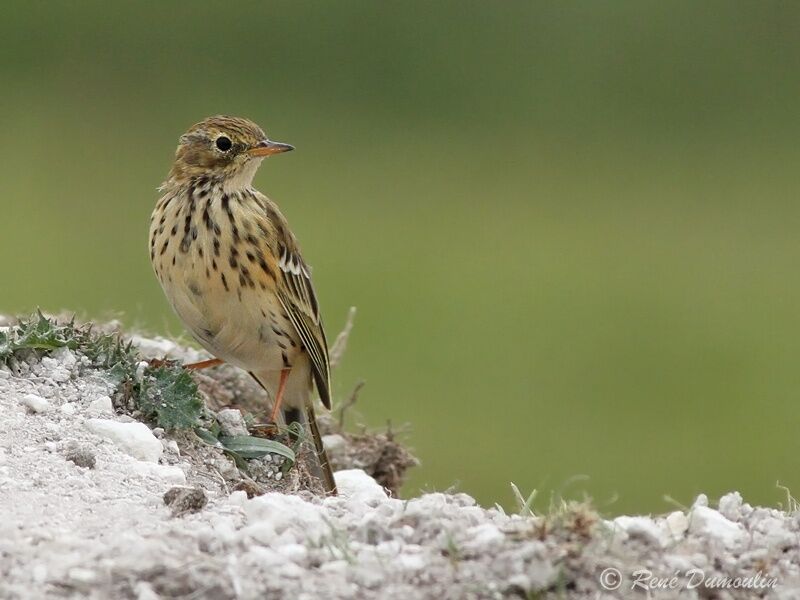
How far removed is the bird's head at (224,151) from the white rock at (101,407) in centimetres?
163

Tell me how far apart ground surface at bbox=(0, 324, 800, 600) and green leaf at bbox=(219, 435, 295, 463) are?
0.58 metres

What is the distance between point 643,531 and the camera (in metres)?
5.07

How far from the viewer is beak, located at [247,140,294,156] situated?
770cm

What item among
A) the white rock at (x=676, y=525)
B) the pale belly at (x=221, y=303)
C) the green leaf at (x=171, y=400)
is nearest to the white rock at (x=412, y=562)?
the white rock at (x=676, y=525)

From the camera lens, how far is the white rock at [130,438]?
242 inches

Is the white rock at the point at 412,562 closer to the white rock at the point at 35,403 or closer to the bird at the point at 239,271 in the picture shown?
the white rock at the point at 35,403

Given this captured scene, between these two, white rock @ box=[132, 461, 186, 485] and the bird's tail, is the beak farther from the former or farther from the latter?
white rock @ box=[132, 461, 186, 485]

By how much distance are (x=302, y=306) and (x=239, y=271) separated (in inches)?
17.2

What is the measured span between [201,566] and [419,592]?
2.05 feet

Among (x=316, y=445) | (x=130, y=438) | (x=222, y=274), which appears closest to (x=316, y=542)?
(x=130, y=438)

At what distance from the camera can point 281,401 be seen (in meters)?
7.87

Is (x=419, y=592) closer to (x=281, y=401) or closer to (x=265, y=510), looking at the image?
(x=265, y=510)

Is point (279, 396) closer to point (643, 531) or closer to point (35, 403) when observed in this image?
point (35, 403)

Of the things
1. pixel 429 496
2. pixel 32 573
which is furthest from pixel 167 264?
pixel 32 573
